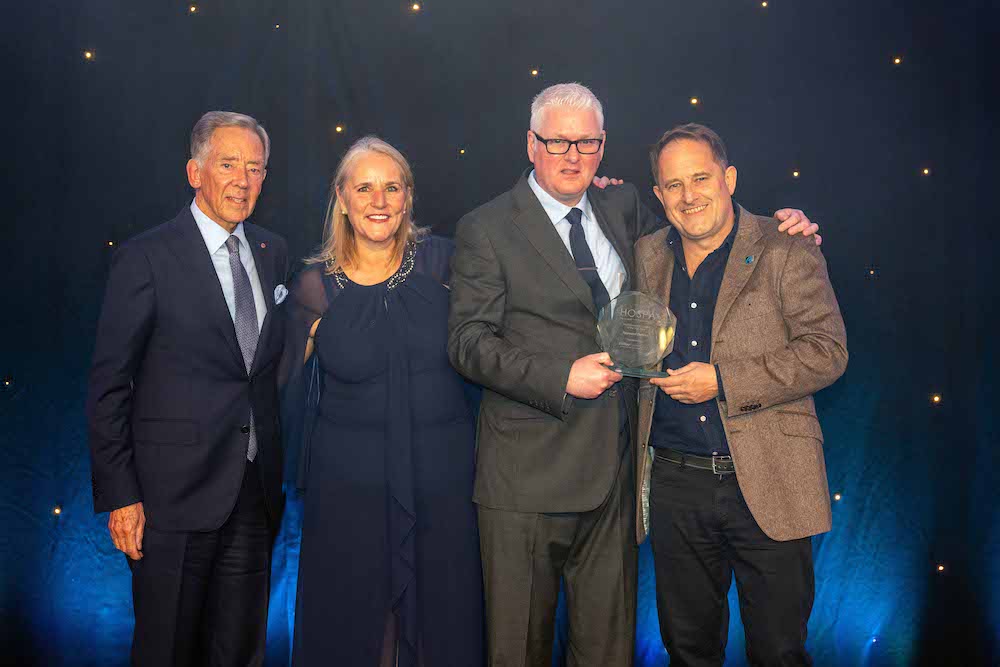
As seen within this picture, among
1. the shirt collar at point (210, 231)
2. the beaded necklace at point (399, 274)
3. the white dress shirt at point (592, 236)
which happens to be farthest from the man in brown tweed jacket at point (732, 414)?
the shirt collar at point (210, 231)

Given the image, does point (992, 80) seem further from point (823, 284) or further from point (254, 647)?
point (254, 647)

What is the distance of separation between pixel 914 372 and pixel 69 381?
3.36m

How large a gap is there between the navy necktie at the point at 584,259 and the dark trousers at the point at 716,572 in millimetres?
535

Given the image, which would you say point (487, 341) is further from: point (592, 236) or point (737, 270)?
point (737, 270)

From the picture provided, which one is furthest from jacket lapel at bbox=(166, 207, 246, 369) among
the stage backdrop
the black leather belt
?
the black leather belt

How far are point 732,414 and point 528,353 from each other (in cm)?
60

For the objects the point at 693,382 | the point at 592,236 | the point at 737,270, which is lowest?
the point at 693,382

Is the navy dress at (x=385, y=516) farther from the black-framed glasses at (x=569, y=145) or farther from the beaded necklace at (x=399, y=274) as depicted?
the black-framed glasses at (x=569, y=145)

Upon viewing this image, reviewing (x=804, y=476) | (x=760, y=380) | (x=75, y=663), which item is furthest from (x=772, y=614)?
(x=75, y=663)

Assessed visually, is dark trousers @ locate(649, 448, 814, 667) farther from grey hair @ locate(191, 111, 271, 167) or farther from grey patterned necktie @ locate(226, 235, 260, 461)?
grey hair @ locate(191, 111, 271, 167)

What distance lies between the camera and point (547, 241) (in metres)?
2.31

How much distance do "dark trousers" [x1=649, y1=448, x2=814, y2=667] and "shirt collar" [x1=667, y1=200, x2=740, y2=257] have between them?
65 centimetres

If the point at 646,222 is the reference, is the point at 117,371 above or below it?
below

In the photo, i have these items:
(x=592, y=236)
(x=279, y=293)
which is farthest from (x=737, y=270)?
(x=279, y=293)
